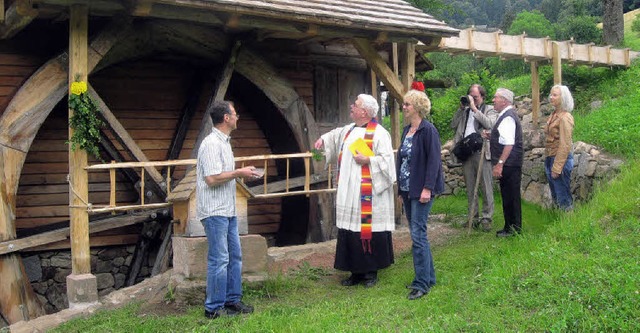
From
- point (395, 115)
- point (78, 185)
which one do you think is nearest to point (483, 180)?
point (395, 115)

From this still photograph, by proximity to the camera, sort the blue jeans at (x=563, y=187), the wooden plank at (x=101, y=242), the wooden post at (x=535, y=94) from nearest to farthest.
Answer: the blue jeans at (x=563, y=187) < the wooden plank at (x=101, y=242) < the wooden post at (x=535, y=94)

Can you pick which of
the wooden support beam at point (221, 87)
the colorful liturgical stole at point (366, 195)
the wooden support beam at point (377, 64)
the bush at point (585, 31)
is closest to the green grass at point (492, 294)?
the colorful liturgical stole at point (366, 195)

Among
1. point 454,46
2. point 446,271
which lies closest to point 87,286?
point 446,271

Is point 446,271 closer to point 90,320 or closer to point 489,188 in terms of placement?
point 489,188

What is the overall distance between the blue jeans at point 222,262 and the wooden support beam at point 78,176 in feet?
5.66

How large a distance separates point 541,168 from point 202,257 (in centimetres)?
666

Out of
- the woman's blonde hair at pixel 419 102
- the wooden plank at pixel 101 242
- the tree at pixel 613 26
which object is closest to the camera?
the woman's blonde hair at pixel 419 102

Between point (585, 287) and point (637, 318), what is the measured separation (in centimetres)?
53

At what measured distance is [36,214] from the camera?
25.5ft

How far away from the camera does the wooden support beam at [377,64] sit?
7.88 metres

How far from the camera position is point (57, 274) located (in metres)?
7.76

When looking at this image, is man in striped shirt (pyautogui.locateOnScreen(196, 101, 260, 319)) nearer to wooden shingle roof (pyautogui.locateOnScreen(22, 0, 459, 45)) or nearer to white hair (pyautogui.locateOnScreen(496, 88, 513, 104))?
wooden shingle roof (pyautogui.locateOnScreen(22, 0, 459, 45))

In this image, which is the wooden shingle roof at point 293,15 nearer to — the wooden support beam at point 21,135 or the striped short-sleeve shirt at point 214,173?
the wooden support beam at point 21,135

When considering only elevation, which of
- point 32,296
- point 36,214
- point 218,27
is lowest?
point 32,296
